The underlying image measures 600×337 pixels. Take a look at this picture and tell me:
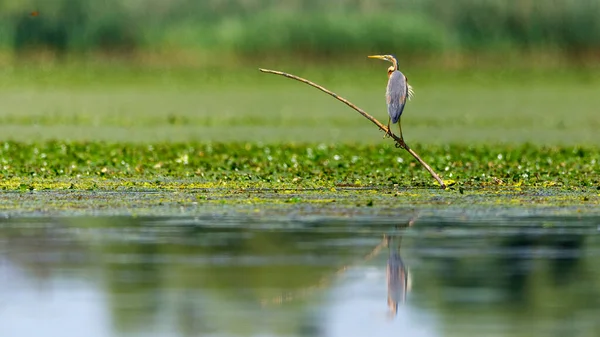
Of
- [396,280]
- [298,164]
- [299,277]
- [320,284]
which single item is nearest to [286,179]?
[298,164]

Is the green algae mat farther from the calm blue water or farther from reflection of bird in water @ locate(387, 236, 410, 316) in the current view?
reflection of bird in water @ locate(387, 236, 410, 316)

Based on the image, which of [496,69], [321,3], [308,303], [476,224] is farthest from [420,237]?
[321,3]

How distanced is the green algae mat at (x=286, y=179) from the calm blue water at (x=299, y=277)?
143 cm

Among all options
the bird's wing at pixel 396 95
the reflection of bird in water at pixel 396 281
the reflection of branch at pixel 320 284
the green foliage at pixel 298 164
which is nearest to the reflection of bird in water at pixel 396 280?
the reflection of bird in water at pixel 396 281

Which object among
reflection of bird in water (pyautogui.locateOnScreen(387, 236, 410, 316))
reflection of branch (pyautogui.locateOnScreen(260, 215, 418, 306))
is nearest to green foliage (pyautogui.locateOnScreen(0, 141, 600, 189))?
reflection of branch (pyautogui.locateOnScreen(260, 215, 418, 306))

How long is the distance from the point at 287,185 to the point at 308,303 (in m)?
9.22

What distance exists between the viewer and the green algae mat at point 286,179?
1719 cm

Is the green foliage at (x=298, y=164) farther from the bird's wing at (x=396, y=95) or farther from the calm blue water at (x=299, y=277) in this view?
the calm blue water at (x=299, y=277)

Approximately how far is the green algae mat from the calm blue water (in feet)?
4.70

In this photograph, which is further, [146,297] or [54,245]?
[54,245]

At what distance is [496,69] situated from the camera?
54.8m

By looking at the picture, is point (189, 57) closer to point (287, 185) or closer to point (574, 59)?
point (574, 59)

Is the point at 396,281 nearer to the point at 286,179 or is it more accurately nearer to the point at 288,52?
the point at 286,179

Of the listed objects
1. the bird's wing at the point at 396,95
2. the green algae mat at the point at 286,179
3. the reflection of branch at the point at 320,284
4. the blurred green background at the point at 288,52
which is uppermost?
the blurred green background at the point at 288,52
